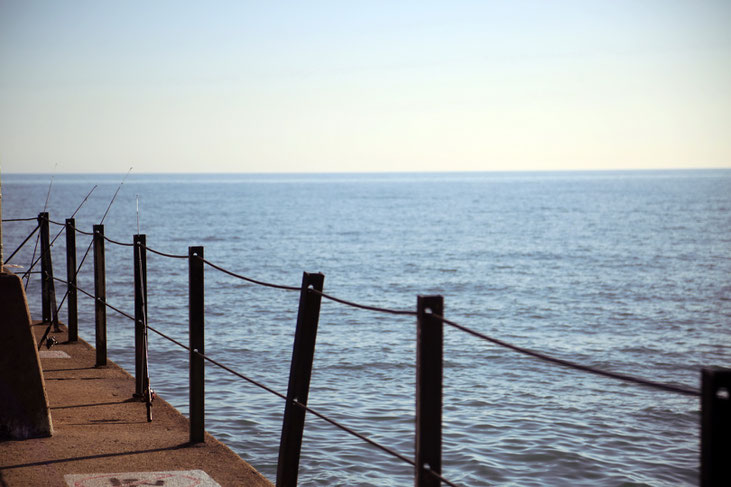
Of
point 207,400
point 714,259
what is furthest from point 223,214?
point 207,400

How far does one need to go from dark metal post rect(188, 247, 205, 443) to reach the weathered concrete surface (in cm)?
100

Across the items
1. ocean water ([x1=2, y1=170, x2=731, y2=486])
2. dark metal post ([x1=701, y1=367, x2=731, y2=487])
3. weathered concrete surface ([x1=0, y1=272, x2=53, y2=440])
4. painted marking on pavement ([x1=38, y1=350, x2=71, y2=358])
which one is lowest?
ocean water ([x1=2, y1=170, x2=731, y2=486])

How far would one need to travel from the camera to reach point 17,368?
16.6 feet

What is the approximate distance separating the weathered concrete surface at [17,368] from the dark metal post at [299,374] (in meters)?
1.86

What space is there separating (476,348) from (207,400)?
644 cm

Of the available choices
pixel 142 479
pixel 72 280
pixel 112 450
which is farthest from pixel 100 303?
pixel 142 479

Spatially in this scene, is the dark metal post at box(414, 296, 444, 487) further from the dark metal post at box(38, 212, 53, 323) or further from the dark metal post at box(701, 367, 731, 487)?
the dark metal post at box(38, 212, 53, 323)

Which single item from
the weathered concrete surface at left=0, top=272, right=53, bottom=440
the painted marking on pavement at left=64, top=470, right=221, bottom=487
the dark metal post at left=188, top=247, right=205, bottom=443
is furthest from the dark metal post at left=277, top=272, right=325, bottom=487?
the weathered concrete surface at left=0, top=272, right=53, bottom=440

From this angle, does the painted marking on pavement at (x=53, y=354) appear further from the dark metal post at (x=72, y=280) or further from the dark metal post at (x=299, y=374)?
the dark metal post at (x=299, y=374)

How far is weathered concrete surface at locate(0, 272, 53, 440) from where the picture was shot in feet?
16.5

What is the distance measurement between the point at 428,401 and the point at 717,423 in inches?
55.1

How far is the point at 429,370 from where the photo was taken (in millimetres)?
3240

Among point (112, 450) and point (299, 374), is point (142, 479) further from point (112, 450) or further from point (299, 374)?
point (299, 374)

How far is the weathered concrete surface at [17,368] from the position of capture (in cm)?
504
